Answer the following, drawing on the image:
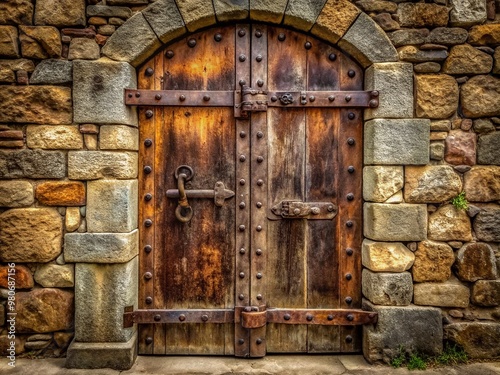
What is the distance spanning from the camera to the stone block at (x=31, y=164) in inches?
93.5

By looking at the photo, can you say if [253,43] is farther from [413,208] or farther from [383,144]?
[413,208]

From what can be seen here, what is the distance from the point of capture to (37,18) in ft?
7.79

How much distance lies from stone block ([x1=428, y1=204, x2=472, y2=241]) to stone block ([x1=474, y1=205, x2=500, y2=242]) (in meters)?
0.07

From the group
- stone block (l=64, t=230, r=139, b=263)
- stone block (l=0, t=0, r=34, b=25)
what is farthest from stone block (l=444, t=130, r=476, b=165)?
stone block (l=0, t=0, r=34, b=25)

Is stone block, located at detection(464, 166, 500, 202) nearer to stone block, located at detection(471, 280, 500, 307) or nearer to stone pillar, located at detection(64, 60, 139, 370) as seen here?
stone block, located at detection(471, 280, 500, 307)

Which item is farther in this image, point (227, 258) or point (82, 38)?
point (227, 258)

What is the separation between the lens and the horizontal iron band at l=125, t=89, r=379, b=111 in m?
2.51

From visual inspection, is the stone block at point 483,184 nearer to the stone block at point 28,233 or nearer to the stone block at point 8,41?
the stone block at point 28,233

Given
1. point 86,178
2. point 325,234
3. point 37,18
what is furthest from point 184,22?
point 325,234

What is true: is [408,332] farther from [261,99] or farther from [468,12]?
[468,12]

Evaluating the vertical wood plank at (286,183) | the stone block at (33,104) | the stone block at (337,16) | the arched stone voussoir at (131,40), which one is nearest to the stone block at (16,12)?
the stone block at (33,104)

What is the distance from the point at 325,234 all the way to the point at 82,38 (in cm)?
212

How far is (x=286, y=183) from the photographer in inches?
103

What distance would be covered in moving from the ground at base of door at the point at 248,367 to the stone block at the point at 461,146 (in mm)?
1373
